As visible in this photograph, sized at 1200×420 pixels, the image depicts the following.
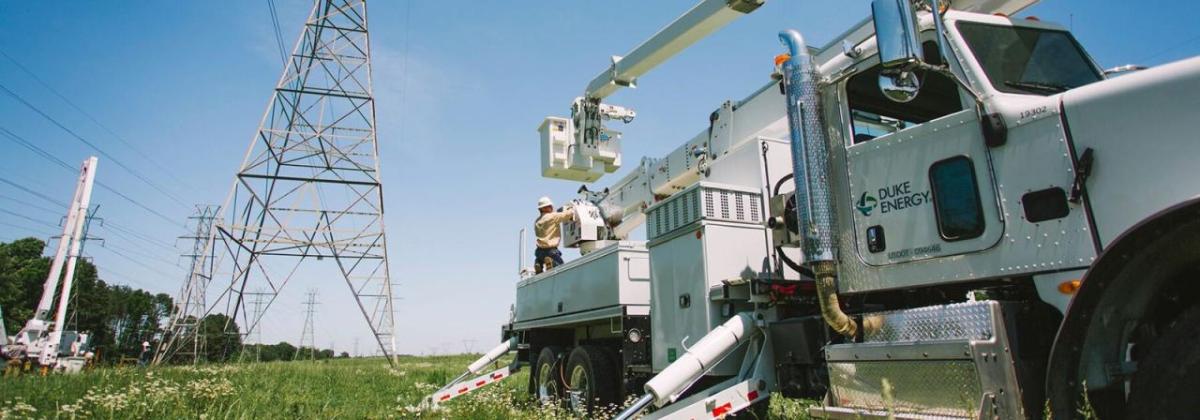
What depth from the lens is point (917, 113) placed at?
5023 mm

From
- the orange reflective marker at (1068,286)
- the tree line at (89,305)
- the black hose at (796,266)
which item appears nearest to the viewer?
the orange reflective marker at (1068,286)

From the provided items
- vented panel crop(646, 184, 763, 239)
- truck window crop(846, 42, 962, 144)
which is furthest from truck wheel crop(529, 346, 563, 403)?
truck window crop(846, 42, 962, 144)

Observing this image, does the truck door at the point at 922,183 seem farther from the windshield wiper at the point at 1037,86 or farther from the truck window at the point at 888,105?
the windshield wiper at the point at 1037,86

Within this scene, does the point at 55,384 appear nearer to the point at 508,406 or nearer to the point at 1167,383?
the point at 508,406

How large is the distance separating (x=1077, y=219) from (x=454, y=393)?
7.13 m

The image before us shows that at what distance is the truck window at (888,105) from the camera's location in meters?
4.79

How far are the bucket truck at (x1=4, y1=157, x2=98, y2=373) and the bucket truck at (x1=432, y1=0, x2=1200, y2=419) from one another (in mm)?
22653

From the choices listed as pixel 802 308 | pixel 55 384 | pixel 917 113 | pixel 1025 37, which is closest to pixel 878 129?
pixel 917 113

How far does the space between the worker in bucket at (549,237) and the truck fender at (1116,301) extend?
24.3 ft

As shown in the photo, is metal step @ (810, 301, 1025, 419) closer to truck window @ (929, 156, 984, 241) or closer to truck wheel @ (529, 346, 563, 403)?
truck window @ (929, 156, 984, 241)

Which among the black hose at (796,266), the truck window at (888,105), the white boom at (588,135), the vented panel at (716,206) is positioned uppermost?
the white boom at (588,135)

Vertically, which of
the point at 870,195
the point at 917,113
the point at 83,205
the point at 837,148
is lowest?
the point at 870,195

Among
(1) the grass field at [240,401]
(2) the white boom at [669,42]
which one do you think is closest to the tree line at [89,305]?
(1) the grass field at [240,401]

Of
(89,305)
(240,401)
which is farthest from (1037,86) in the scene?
(89,305)
